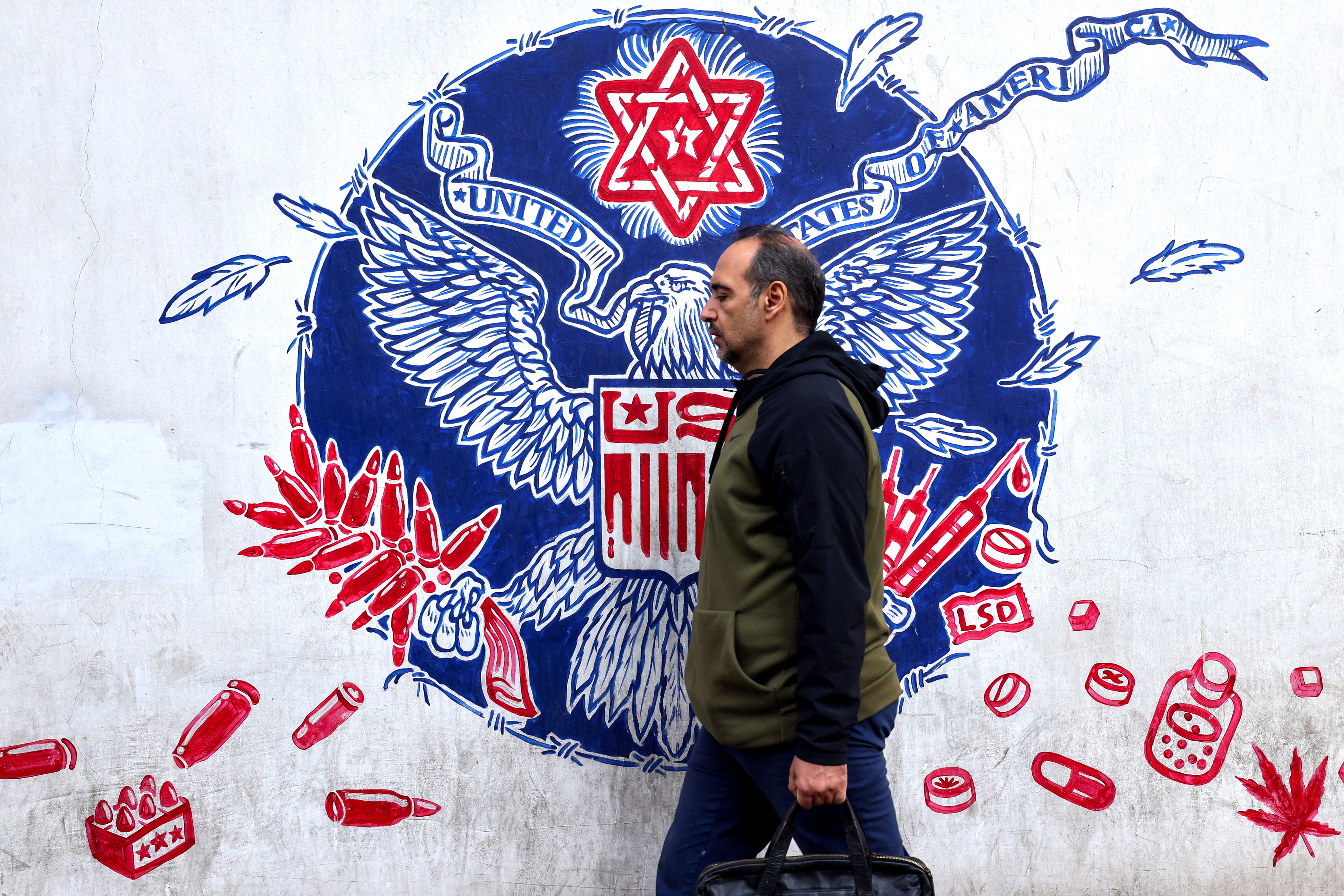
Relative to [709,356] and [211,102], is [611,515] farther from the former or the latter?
[211,102]

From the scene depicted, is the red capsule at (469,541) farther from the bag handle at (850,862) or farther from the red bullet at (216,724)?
the bag handle at (850,862)

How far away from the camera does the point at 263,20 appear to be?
2.70 m

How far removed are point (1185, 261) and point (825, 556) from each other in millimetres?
1679

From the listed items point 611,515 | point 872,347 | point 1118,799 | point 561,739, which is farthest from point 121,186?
point 1118,799

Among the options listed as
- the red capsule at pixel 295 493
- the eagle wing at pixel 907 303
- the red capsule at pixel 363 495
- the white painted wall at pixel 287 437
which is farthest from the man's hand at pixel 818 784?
the red capsule at pixel 295 493

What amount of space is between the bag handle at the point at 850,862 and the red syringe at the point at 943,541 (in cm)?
104

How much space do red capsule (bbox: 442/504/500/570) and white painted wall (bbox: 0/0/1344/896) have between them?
366mm

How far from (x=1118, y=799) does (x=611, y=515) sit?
167cm

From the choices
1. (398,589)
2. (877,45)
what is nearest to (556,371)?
(398,589)

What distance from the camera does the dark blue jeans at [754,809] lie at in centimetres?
200

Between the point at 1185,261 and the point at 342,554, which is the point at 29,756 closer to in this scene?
the point at 342,554

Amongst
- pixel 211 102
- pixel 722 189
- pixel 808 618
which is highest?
pixel 211 102

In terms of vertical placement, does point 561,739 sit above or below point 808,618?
below

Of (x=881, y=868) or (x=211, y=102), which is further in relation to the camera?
(x=211, y=102)
